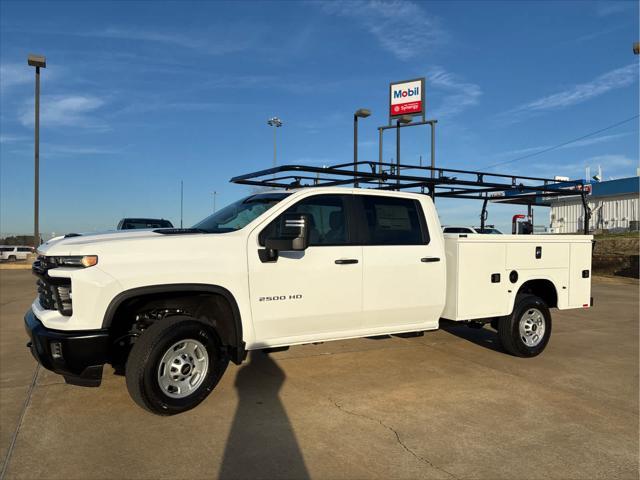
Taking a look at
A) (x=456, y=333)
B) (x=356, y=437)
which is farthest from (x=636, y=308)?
(x=356, y=437)

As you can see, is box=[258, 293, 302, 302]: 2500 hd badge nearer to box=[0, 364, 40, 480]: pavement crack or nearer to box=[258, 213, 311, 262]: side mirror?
box=[258, 213, 311, 262]: side mirror

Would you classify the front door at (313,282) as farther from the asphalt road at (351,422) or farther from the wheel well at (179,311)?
the asphalt road at (351,422)

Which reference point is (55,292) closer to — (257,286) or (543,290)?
(257,286)

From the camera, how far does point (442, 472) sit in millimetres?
3328

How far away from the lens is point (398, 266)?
208 inches

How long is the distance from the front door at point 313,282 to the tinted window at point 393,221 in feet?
0.89

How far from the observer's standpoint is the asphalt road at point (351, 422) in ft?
11.2

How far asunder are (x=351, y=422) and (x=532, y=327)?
334 cm

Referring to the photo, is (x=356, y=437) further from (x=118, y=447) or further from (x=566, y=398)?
(x=566, y=398)

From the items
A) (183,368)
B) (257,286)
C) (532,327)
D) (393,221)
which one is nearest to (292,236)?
(257,286)

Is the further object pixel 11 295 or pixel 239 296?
pixel 11 295

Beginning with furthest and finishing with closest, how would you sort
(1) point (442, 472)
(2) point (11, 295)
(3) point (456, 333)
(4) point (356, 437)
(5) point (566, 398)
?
(2) point (11, 295)
(3) point (456, 333)
(5) point (566, 398)
(4) point (356, 437)
(1) point (442, 472)

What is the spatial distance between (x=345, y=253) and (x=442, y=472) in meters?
2.21

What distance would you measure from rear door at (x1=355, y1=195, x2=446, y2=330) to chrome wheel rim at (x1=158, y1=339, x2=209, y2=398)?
1.70 metres
